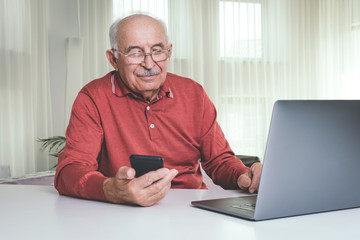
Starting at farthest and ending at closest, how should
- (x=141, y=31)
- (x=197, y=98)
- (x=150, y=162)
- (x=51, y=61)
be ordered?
(x=51, y=61), (x=197, y=98), (x=141, y=31), (x=150, y=162)

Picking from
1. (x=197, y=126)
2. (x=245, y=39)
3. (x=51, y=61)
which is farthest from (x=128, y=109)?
(x=245, y=39)

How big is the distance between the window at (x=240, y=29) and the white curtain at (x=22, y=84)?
1980 millimetres

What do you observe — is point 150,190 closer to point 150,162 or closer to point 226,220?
point 150,162

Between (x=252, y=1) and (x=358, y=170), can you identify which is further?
(x=252, y=1)

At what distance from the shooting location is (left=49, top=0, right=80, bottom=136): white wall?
430 cm

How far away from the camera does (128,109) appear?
164 cm

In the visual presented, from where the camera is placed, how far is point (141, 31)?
1623mm

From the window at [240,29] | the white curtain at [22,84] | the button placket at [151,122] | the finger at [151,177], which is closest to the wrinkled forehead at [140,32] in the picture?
the button placket at [151,122]

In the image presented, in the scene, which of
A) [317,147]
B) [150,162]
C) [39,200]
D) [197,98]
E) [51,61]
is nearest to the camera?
[317,147]

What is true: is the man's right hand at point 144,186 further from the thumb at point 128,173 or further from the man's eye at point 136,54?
the man's eye at point 136,54

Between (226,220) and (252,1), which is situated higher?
(252,1)

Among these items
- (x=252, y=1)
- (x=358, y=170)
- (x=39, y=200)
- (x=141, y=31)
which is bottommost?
(x=39, y=200)

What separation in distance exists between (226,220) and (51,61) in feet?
12.5

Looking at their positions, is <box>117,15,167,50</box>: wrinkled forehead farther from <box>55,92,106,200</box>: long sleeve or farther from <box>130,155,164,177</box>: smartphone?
<box>130,155,164,177</box>: smartphone
